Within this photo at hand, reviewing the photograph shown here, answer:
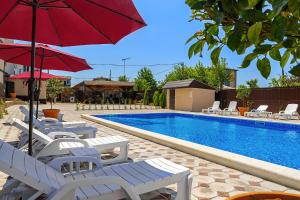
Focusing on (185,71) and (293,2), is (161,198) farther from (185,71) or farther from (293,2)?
(185,71)

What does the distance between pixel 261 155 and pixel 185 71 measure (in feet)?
99.5

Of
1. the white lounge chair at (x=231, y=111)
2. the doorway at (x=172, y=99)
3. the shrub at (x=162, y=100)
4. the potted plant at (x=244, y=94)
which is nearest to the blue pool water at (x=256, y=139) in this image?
the white lounge chair at (x=231, y=111)

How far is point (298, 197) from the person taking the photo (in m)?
2.02

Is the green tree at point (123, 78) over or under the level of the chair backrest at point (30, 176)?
over

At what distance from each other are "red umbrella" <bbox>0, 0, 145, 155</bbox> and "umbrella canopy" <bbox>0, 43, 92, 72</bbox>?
4.48 feet

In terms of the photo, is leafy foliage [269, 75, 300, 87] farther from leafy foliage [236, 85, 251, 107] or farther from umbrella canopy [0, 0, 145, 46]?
umbrella canopy [0, 0, 145, 46]

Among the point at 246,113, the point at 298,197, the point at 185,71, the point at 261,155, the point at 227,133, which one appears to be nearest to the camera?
the point at 298,197

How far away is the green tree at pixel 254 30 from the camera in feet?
2.62

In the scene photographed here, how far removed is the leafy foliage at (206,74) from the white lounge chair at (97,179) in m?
28.8

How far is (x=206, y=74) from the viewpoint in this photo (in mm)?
35844

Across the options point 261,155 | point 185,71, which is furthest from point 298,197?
point 185,71

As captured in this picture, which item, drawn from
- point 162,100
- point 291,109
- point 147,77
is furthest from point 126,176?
point 147,77

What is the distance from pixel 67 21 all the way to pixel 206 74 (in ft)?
107

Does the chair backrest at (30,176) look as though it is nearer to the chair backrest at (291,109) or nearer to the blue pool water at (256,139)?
the blue pool water at (256,139)
